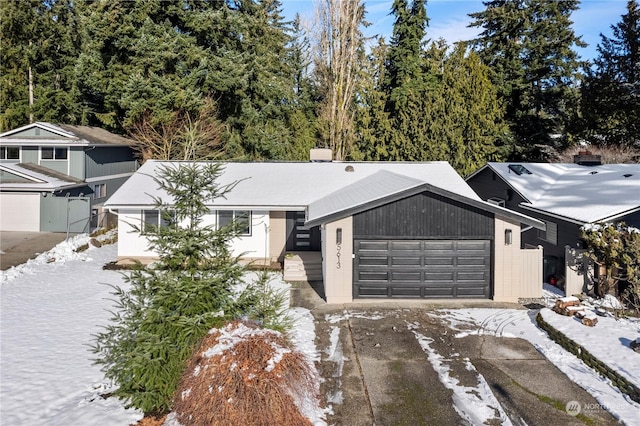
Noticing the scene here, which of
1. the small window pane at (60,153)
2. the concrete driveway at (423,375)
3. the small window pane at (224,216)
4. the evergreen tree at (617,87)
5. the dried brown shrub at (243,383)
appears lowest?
the concrete driveway at (423,375)

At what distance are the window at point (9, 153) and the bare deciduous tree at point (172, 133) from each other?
6717mm

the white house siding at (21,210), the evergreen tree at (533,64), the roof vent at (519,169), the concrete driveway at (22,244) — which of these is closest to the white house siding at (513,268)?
the roof vent at (519,169)

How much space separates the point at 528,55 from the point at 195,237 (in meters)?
31.3

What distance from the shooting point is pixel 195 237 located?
306 inches

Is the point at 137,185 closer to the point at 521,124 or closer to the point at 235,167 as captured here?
the point at 235,167

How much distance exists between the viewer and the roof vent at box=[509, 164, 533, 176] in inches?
747

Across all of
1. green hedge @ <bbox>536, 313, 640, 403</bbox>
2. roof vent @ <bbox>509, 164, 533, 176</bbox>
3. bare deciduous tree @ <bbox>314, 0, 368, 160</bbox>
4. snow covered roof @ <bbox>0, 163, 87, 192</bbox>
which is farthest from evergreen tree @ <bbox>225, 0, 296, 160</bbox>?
green hedge @ <bbox>536, 313, 640, 403</bbox>

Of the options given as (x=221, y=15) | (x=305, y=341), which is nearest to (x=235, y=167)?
(x=305, y=341)

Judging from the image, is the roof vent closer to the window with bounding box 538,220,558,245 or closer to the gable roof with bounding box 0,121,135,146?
the window with bounding box 538,220,558,245

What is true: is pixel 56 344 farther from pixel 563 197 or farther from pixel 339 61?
pixel 339 61

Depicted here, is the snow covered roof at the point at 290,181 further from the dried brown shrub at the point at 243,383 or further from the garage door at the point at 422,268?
the dried brown shrub at the point at 243,383

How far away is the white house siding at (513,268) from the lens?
41.7 ft

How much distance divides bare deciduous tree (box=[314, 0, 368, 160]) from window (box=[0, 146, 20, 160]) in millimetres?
19593

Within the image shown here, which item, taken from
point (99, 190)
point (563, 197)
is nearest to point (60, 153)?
point (99, 190)
